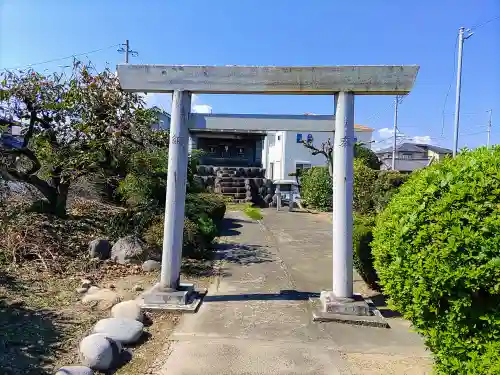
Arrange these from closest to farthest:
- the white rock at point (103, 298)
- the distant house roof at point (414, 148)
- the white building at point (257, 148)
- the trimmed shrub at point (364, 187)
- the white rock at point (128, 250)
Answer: the white rock at point (103, 298)
the white rock at point (128, 250)
the trimmed shrub at point (364, 187)
the white building at point (257, 148)
the distant house roof at point (414, 148)

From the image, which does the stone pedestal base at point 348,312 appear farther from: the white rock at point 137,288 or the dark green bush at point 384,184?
the dark green bush at point 384,184

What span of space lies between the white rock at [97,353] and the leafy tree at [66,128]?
5.02 meters

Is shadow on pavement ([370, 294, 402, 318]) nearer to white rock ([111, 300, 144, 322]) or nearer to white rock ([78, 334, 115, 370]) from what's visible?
white rock ([111, 300, 144, 322])

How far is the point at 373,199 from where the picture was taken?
1376 cm

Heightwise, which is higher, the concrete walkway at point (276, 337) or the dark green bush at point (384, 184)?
the dark green bush at point (384, 184)

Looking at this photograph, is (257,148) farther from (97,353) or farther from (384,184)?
(97,353)

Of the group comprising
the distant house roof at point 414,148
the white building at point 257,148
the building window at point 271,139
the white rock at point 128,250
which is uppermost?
the distant house roof at point 414,148

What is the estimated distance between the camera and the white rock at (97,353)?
362 centimetres

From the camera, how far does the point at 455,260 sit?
2.60 m

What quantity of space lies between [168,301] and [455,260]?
3.79m

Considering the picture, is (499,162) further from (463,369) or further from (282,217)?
(282,217)

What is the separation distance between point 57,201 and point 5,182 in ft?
3.96

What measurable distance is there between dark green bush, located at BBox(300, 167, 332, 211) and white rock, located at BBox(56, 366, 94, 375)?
50.9 ft

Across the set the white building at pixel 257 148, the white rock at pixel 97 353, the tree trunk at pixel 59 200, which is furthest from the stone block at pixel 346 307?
the white building at pixel 257 148
